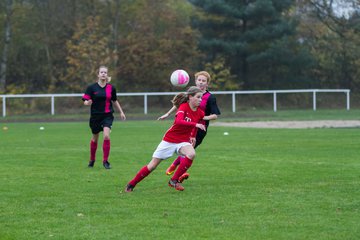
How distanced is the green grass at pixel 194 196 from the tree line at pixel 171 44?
28.0m

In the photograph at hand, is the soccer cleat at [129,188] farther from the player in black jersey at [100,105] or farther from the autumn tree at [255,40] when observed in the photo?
the autumn tree at [255,40]

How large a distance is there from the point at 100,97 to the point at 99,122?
1.64 ft

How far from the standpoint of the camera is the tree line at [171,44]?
46625 millimetres

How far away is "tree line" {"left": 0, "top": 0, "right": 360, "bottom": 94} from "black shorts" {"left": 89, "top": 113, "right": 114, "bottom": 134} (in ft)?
98.8

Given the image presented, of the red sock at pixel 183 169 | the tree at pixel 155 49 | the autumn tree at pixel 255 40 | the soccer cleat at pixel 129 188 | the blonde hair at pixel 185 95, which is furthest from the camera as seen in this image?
the autumn tree at pixel 255 40

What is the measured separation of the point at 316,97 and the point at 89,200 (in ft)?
117

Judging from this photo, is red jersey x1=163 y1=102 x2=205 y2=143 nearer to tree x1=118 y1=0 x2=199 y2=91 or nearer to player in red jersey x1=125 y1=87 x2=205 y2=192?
player in red jersey x1=125 y1=87 x2=205 y2=192

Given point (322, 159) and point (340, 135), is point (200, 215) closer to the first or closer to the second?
point (322, 159)

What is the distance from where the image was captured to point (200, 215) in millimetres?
8734

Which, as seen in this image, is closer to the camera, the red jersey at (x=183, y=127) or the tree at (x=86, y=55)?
the red jersey at (x=183, y=127)

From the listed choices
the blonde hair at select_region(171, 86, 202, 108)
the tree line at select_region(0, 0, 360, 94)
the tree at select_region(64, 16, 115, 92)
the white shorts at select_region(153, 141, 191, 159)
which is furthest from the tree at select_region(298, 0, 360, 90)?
the white shorts at select_region(153, 141, 191, 159)

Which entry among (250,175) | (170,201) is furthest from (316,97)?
(170,201)

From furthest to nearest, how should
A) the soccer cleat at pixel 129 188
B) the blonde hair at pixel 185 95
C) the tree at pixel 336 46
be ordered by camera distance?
the tree at pixel 336 46 < the blonde hair at pixel 185 95 < the soccer cleat at pixel 129 188

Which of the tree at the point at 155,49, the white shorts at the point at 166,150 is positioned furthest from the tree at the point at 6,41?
the white shorts at the point at 166,150
